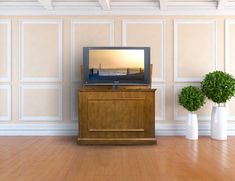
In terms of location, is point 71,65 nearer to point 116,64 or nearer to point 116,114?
point 116,64

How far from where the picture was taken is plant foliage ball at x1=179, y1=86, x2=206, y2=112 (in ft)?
14.0

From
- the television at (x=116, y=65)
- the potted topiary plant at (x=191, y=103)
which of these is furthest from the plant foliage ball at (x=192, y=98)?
the television at (x=116, y=65)

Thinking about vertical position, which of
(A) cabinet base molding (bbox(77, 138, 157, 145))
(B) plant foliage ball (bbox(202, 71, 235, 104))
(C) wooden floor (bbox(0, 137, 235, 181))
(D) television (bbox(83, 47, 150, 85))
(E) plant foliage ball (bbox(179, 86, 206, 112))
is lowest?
(C) wooden floor (bbox(0, 137, 235, 181))

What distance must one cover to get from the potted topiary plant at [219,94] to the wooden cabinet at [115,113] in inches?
39.2

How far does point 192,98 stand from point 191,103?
82mm

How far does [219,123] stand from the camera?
4.36 m

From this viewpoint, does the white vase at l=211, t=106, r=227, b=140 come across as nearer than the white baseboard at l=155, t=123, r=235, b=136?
Yes

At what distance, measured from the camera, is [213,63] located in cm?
475

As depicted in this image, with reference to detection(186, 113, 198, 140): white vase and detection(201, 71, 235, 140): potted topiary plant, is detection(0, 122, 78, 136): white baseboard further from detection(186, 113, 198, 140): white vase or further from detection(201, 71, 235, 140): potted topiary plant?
detection(201, 71, 235, 140): potted topiary plant

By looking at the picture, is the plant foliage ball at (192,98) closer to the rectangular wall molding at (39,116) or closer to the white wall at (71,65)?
the white wall at (71,65)

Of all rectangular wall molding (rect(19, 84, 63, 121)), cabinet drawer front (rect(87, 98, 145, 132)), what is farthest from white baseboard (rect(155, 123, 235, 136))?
rectangular wall molding (rect(19, 84, 63, 121))

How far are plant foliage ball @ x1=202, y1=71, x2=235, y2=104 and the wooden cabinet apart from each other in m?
0.99

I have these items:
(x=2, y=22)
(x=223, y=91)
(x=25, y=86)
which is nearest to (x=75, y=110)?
(x=25, y=86)

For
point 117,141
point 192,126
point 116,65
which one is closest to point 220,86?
point 192,126
